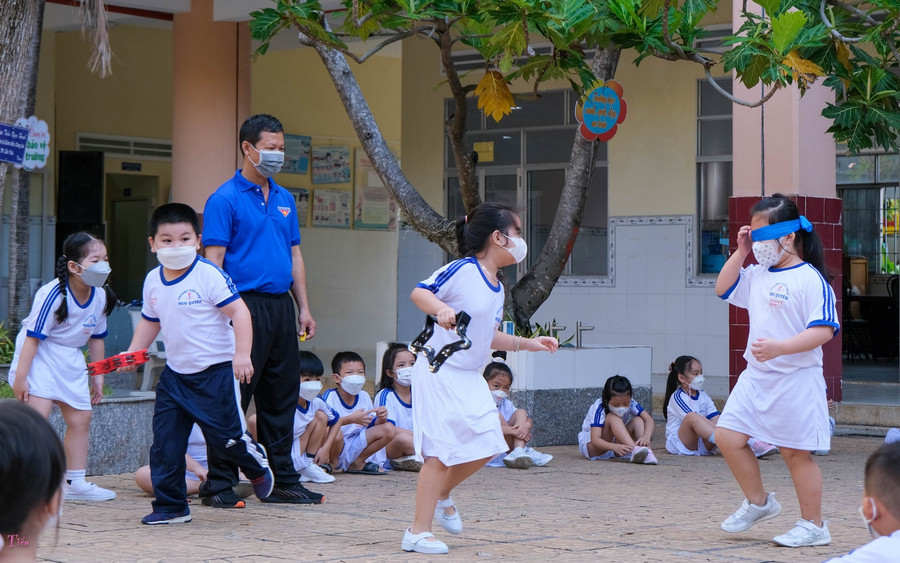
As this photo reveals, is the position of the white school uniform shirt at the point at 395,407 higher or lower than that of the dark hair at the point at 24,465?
lower

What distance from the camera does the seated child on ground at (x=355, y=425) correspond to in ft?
26.8

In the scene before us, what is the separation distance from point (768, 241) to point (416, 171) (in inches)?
455

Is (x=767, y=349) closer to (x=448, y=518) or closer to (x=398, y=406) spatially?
(x=448, y=518)

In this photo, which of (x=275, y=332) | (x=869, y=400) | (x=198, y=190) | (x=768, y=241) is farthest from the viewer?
(x=198, y=190)

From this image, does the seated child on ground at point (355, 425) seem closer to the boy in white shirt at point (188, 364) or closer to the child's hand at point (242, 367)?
the boy in white shirt at point (188, 364)

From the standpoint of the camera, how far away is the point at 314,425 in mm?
7918

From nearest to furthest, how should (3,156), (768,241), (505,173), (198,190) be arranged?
(768,241) → (3,156) → (198,190) → (505,173)

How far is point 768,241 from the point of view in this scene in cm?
564

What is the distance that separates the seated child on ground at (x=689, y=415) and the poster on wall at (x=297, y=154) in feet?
35.1

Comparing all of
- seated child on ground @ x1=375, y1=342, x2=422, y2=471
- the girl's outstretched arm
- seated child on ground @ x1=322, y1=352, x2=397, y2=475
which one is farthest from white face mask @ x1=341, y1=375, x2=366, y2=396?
the girl's outstretched arm

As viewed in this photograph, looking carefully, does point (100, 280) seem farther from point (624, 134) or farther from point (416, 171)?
point (416, 171)

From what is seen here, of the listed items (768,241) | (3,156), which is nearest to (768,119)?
(768,241)

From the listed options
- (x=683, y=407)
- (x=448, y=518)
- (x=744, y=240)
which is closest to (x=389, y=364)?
(x=683, y=407)

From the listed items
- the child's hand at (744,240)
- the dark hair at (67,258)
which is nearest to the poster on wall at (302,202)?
the dark hair at (67,258)
